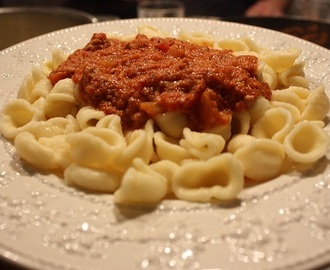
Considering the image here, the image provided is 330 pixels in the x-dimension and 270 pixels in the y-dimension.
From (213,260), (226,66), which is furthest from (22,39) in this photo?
(213,260)

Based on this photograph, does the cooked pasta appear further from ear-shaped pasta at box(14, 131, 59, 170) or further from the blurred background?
the blurred background

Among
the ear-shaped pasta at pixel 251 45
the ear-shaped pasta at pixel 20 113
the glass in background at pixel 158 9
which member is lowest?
the glass in background at pixel 158 9

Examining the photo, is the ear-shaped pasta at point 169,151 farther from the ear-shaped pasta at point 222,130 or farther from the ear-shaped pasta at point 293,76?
the ear-shaped pasta at point 293,76

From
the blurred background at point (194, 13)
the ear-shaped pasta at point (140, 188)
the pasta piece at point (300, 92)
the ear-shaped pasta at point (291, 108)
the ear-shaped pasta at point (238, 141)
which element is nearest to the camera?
the ear-shaped pasta at point (140, 188)

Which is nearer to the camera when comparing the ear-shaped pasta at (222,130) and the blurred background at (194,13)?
the ear-shaped pasta at (222,130)

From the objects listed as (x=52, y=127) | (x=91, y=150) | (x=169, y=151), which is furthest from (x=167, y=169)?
(x=52, y=127)

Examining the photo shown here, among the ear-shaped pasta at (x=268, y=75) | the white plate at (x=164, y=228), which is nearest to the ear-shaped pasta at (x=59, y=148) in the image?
the white plate at (x=164, y=228)
